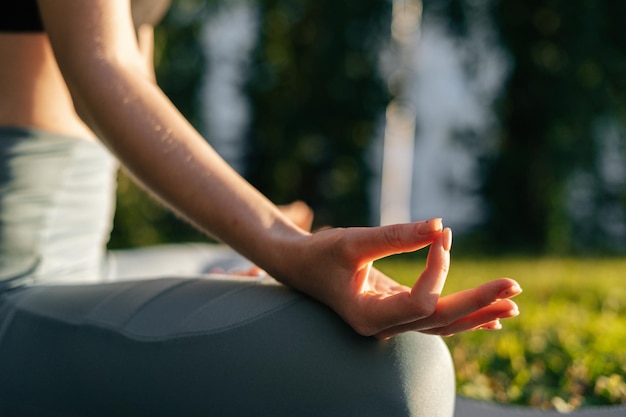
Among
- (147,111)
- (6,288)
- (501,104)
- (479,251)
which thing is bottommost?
(479,251)

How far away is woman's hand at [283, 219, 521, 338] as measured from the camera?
0.88m

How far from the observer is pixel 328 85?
7621mm

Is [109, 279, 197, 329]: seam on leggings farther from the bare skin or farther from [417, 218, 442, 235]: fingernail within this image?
[417, 218, 442, 235]: fingernail

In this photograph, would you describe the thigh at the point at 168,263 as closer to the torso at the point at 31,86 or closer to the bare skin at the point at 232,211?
the torso at the point at 31,86

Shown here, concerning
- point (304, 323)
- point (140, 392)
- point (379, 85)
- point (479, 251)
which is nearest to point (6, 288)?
point (140, 392)

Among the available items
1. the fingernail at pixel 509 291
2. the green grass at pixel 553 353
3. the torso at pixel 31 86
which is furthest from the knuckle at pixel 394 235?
the green grass at pixel 553 353

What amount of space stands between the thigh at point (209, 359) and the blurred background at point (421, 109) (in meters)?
5.54

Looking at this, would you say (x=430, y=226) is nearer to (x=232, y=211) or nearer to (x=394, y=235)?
(x=394, y=235)

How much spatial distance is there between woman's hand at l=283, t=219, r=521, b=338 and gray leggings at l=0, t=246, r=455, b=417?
5cm

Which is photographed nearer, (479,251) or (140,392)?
(140,392)

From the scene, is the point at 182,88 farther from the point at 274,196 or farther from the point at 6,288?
the point at 6,288

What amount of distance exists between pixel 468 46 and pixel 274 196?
248cm

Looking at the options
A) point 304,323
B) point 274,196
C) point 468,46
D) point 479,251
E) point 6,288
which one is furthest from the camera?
point 274,196

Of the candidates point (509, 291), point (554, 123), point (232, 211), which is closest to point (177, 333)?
point (232, 211)
